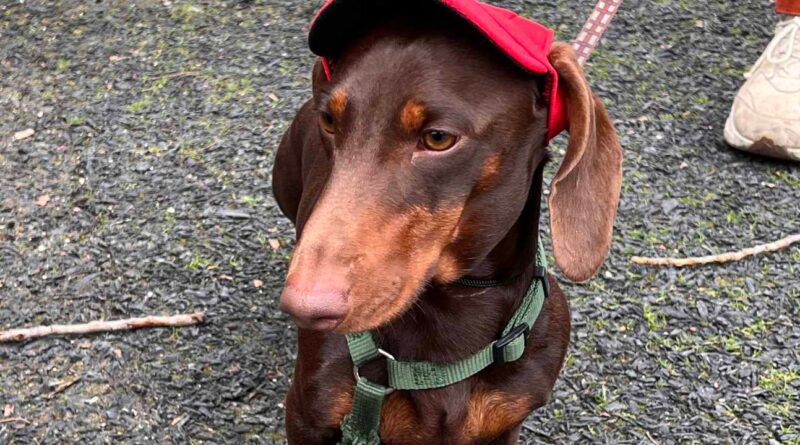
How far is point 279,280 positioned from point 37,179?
138cm

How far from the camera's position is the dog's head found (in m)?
2.13

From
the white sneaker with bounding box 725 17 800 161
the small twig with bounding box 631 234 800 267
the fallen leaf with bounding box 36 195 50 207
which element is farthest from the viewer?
the white sneaker with bounding box 725 17 800 161

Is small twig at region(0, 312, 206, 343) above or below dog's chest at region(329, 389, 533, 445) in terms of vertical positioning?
below

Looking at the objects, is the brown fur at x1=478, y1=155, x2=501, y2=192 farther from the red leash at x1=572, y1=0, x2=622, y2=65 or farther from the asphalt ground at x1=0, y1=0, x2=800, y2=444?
the asphalt ground at x1=0, y1=0, x2=800, y2=444

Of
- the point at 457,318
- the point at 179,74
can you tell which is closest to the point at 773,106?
the point at 457,318

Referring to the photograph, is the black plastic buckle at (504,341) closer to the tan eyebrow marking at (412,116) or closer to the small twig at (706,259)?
the tan eyebrow marking at (412,116)

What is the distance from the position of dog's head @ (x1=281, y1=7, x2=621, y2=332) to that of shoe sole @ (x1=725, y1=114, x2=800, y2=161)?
8.70ft

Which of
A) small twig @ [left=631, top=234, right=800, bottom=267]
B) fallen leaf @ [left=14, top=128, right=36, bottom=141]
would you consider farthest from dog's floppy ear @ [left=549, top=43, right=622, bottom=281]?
fallen leaf @ [left=14, top=128, right=36, bottom=141]

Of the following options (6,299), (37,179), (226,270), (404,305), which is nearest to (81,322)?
(6,299)

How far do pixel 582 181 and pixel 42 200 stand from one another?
2.93 meters

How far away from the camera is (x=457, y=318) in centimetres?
277

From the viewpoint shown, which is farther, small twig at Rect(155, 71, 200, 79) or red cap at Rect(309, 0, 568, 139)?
small twig at Rect(155, 71, 200, 79)

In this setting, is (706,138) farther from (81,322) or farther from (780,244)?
(81,322)

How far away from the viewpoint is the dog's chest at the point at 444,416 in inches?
108
